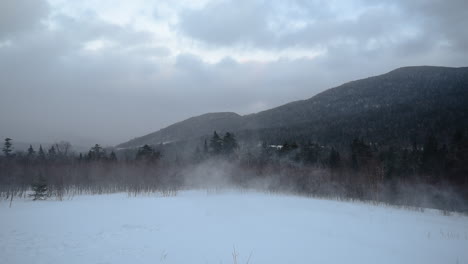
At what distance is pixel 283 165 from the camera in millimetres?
20703

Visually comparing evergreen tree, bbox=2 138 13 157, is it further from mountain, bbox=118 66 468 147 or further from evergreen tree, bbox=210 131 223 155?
mountain, bbox=118 66 468 147

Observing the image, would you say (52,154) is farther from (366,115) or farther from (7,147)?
(366,115)

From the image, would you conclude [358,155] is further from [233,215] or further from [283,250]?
[283,250]

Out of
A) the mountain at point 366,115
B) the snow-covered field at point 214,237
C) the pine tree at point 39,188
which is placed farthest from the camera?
the mountain at point 366,115

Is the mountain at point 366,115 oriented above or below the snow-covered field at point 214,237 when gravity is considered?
above

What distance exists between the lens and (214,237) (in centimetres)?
613

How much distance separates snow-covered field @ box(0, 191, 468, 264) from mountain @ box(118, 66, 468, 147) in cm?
4023

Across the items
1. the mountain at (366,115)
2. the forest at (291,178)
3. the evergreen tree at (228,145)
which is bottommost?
the forest at (291,178)

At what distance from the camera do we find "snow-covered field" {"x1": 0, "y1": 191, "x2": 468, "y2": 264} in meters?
4.82

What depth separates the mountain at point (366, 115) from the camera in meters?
50.1

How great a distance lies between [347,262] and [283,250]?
132 centimetres

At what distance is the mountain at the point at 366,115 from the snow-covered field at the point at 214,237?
40233mm

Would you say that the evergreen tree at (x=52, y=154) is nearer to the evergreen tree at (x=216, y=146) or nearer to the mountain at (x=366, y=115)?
the evergreen tree at (x=216, y=146)

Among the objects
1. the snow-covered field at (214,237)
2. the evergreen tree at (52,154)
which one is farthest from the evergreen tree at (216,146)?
the snow-covered field at (214,237)
